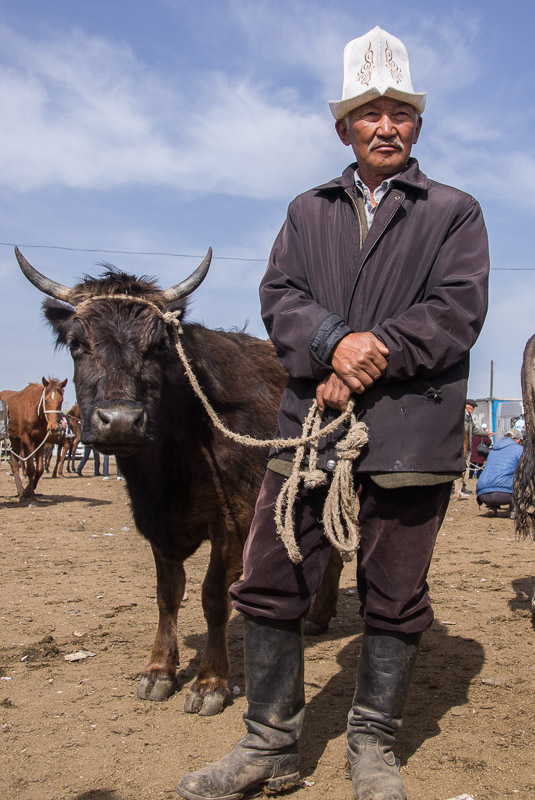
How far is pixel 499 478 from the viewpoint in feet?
34.3

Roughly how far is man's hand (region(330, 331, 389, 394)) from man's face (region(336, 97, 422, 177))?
686mm

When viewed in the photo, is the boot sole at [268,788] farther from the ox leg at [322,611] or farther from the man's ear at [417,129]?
the man's ear at [417,129]

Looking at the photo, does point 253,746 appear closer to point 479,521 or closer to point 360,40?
point 360,40

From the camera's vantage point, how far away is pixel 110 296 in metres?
3.69

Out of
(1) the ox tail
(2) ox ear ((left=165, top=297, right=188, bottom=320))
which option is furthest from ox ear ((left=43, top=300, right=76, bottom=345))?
(1) the ox tail

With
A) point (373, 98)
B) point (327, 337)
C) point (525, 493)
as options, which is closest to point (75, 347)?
point (327, 337)

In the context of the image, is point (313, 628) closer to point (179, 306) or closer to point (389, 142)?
point (179, 306)

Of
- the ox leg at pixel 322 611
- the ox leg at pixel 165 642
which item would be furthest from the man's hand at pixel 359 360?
the ox leg at pixel 322 611

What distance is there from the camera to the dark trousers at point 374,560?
243 cm

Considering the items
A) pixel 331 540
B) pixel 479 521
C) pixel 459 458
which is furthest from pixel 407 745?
pixel 479 521

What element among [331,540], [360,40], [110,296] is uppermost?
[360,40]

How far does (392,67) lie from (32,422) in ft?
40.1

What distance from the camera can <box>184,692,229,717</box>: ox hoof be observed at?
10.8 ft

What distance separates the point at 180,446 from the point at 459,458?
68.4 inches
